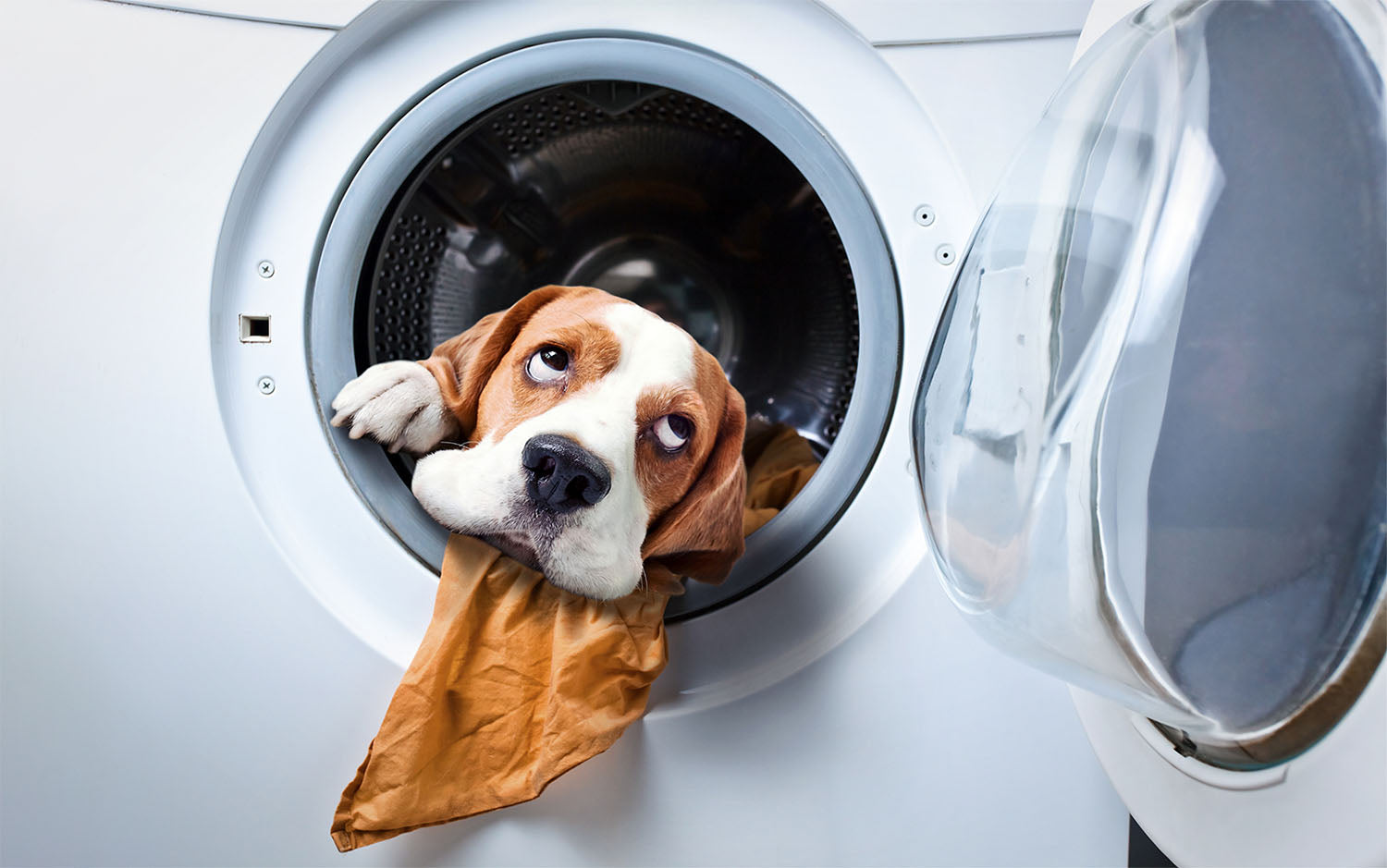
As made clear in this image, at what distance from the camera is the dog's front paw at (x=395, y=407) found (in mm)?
575

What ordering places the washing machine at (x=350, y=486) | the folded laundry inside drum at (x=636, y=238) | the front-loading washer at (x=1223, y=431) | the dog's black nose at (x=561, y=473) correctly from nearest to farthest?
the front-loading washer at (x=1223, y=431)
the dog's black nose at (x=561, y=473)
the washing machine at (x=350, y=486)
the folded laundry inside drum at (x=636, y=238)

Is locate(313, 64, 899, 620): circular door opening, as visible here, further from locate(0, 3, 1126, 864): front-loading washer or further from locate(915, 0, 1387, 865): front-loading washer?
locate(915, 0, 1387, 865): front-loading washer

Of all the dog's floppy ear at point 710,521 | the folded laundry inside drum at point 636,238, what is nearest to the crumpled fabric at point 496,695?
the dog's floppy ear at point 710,521

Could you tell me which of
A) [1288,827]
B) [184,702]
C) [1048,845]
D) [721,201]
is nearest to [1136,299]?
[1288,827]

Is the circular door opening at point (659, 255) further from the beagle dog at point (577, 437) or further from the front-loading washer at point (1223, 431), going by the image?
the front-loading washer at point (1223, 431)

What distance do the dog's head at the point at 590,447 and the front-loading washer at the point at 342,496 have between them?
9 cm

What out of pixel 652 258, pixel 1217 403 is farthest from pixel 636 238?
pixel 1217 403

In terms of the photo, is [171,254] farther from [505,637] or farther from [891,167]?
[891,167]

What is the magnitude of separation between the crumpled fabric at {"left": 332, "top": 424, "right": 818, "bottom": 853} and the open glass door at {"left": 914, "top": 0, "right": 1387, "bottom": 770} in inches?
9.9

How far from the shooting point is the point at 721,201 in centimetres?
86

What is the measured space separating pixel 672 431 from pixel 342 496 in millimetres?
257

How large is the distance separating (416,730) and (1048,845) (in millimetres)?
452

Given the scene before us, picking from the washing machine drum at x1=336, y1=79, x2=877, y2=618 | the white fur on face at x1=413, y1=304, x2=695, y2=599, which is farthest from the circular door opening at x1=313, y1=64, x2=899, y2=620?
the white fur on face at x1=413, y1=304, x2=695, y2=599

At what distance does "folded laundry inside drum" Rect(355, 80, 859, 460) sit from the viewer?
73 centimetres
